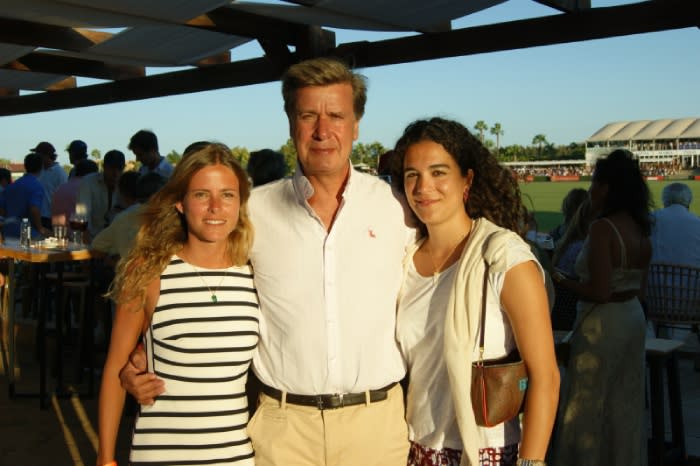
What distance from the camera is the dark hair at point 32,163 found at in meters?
9.15

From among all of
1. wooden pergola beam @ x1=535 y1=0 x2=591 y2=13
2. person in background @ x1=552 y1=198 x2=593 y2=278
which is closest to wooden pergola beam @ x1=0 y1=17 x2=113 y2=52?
wooden pergola beam @ x1=535 y1=0 x2=591 y2=13

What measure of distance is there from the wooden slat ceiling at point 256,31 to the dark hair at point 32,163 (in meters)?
1.04

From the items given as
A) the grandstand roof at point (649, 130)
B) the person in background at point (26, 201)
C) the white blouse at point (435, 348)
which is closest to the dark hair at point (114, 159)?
→ the person in background at point (26, 201)

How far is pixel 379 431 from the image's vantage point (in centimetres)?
228

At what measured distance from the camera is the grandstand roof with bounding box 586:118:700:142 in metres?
138

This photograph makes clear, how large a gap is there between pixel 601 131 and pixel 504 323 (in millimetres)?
161386

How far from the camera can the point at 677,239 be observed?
6852 mm

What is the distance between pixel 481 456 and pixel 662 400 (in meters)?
2.43

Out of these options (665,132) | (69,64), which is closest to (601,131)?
(665,132)

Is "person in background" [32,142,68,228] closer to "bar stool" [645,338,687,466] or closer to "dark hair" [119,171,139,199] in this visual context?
"dark hair" [119,171,139,199]

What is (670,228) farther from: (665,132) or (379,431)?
(665,132)

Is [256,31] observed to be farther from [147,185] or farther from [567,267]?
[567,267]

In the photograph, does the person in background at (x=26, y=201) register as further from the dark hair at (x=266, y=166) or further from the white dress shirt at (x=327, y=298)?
the white dress shirt at (x=327, y=298)

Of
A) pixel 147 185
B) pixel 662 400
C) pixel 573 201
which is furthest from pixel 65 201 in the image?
pixel 662 400
